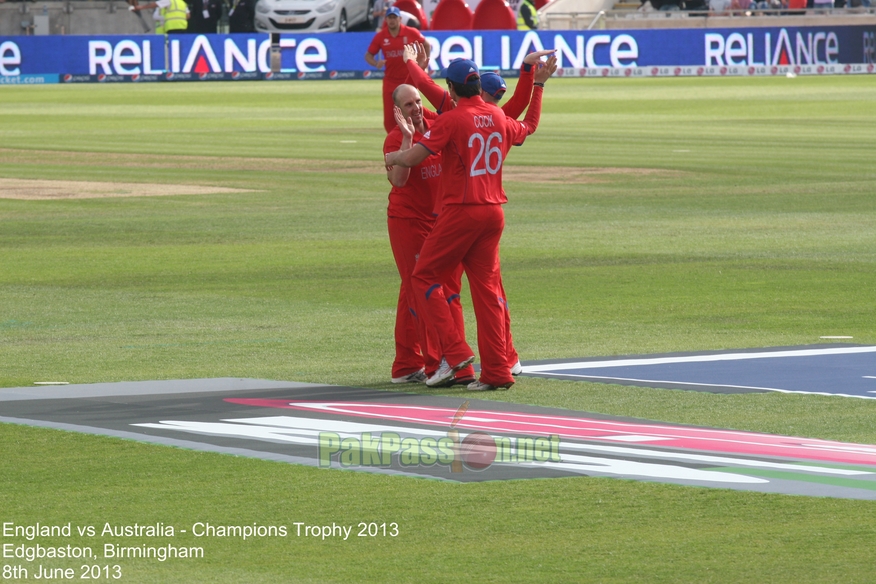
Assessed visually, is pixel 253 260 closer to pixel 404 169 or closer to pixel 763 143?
pixel 404 169

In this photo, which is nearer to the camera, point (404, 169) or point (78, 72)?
point (404, 169)

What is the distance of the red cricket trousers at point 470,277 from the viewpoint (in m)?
10.1

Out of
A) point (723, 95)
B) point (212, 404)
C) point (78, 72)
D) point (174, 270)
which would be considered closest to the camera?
point (212, 404)

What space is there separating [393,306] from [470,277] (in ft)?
13.5

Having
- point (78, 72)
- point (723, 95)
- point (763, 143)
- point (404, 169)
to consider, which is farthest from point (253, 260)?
point (78, 72)

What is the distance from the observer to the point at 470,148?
10.1 m

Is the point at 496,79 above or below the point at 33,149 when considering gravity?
above

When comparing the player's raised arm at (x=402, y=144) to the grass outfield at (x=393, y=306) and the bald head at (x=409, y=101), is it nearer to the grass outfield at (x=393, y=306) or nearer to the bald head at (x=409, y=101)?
the bald head at (x=409, y=101)

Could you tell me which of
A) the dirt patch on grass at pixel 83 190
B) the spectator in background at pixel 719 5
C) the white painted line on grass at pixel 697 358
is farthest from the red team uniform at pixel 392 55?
the spectator in background at pixel 719 5

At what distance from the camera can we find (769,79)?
173ft

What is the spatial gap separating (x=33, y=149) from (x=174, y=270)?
1531cm

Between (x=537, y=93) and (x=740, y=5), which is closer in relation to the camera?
(x=537, y=93)

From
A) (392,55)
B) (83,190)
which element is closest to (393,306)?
(83,190)
